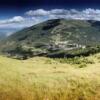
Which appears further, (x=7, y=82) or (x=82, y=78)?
(x=82, y=78)

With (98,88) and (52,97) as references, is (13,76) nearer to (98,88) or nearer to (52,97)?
(52,97)

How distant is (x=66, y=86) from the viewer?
18.0m

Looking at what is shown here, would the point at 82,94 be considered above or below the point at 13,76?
below

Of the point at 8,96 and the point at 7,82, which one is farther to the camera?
the point at 7,82

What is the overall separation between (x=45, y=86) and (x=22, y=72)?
276 cm

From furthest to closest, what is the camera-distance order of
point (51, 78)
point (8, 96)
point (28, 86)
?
point (51, 78) < point (28, 86) < point (8, 96)

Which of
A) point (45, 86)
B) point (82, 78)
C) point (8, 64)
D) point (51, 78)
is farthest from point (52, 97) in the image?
point (8, 64)

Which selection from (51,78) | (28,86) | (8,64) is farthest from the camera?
(8,64)

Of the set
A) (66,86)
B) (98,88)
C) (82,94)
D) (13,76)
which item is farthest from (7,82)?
(98,88)

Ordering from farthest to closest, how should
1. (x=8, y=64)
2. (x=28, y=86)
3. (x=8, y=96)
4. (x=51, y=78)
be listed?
(x=8, y=64) < (x=51, y=78) < (x=28, y=86) < (x=8, y=96)

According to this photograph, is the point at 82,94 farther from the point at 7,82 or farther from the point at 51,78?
the point at 7,82

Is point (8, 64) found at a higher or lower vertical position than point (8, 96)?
higher

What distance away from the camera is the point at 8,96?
16.4 metres

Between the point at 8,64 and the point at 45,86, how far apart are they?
457 centimetres
